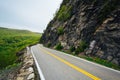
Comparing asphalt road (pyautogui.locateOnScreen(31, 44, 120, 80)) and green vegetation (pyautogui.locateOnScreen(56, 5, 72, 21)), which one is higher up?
green vegetation (pyautogui.locateOnScreen(56, 5, 72, 21))

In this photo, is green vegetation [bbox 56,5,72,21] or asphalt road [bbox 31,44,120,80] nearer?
asphalt road [bbox 31,44,120,80]

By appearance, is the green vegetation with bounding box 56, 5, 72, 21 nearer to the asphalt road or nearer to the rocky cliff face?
the rocky cliff face

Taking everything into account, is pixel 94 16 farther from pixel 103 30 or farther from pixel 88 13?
pixel 103 30

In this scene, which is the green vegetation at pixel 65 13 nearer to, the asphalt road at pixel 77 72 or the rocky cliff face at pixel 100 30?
the rocky cliff face at pixel 100 30

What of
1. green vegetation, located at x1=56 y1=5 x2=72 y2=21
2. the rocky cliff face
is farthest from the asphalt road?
green vegetation, located at x1=56 y1=5 x2=72 y2=21

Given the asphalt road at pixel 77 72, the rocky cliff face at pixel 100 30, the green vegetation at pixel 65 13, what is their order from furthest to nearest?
the green vegetation at pixel 65 13, the rocky cliff face at pixel 100 30, the asphalt road at pixel 77 72

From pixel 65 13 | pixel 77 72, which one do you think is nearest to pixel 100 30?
pixel 77 72

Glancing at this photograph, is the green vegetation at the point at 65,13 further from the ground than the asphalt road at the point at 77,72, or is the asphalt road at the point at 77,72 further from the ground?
the green vegetation at the point at 65,13

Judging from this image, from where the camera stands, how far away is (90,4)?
2341 cm

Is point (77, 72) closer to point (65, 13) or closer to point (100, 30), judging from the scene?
point (100, 30)

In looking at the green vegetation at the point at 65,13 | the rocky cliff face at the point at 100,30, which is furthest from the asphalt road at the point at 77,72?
the green vegetation at the point at 65,13

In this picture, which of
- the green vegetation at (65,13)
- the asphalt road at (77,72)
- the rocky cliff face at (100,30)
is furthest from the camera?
the green vegetation at (65,13)

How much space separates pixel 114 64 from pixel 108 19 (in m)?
5.93

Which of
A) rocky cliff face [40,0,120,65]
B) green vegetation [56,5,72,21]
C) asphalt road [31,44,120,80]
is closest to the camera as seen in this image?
asphalt road [31,44,120,80]
